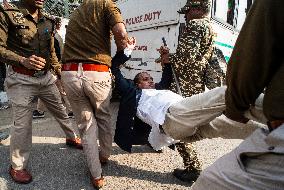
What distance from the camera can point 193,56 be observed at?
3166 mm

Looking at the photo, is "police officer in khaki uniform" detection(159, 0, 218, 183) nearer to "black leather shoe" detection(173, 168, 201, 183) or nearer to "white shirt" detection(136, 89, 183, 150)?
"black leather shoe" detection(173, 168, 201, 183)

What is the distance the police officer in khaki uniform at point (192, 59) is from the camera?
3.18m

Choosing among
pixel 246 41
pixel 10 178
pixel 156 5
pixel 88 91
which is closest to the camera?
pixel 246 41

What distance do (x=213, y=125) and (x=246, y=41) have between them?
1062 millimetres

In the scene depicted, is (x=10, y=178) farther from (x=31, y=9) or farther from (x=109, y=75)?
(x=31, y=9)

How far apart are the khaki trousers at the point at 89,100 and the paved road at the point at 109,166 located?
1.12 ft

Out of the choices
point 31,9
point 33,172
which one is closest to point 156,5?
Result: point 31,9

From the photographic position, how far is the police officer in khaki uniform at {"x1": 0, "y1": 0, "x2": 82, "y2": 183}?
3.17 meters

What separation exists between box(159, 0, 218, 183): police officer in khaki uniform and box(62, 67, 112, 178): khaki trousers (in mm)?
753

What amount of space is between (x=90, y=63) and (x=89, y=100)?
1.30ft

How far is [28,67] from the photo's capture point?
10.4 feet

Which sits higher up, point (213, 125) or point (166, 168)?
point (213, 125)

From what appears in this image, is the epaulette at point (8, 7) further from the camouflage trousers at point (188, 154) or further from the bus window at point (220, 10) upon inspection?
the bus window at point (220, 10)

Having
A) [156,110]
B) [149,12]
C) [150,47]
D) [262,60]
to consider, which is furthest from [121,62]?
[149,12]
